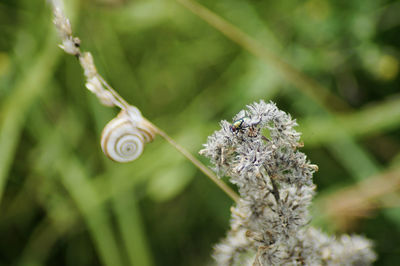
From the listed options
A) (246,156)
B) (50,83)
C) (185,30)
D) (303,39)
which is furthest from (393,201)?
(50,83)

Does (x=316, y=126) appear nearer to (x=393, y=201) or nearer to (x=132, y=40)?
(x=393, y=201)

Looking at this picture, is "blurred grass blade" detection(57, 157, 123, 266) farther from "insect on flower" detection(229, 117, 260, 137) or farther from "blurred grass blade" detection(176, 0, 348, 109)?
"insect on flower" detection(229, 117, 260, 137)

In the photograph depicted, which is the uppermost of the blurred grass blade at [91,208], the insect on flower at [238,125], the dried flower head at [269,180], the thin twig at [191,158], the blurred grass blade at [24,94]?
the blurred grass blade at [24,94]

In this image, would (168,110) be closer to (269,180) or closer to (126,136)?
(126,136)

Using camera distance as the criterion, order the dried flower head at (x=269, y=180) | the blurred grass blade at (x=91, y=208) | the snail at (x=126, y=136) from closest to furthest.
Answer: the dried flower head at (x=269, y=180) < the snail at (x=126, y=136) < the blurred grass blade at (x=91, y=208)

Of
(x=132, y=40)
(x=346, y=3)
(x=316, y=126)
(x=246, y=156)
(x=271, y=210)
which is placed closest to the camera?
(x=246, y=156)

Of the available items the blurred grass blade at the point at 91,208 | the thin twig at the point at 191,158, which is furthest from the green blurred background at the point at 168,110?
the thin twig at the point at 191,158

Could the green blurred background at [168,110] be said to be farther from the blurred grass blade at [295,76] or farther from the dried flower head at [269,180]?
the dried flower head at [269,180]
